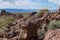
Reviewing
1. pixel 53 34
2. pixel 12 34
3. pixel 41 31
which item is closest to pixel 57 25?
pixel 41 31

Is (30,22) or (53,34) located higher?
(53,34)

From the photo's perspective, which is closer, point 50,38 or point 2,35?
point 50,38

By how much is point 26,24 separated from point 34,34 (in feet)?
5.05

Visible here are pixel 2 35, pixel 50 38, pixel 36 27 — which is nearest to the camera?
pixel 50 38

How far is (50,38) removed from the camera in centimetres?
1276

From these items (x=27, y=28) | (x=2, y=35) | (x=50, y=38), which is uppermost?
(x=50, y=38)

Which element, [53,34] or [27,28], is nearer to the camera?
[53,34]

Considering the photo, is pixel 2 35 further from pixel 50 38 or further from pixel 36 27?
pixel 50 38

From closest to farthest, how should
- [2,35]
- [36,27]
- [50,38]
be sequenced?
[50,38] → [36,27] → [2,35]

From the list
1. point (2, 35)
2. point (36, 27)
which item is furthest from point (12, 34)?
→ point (36, 27)

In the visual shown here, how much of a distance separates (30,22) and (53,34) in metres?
8.86

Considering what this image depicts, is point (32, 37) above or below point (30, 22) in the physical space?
below

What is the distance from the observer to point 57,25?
71.4ft

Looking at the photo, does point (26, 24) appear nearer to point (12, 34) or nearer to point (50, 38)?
point (12, 34)
